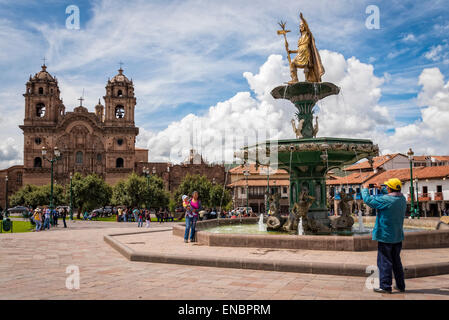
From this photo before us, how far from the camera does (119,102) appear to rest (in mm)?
67312

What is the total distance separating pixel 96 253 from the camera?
9102 mm

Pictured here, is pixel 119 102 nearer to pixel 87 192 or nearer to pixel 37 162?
pixel 37 162

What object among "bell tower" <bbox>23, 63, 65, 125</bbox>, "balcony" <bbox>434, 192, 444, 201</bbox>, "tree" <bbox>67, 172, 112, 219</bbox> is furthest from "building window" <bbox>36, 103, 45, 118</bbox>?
"balcony" <bbox>434, 192, 444, 201</bbox>

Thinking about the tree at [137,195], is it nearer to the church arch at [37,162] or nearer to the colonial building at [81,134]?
the colonial building at [81,134]

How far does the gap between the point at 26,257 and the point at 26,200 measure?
53.2 m

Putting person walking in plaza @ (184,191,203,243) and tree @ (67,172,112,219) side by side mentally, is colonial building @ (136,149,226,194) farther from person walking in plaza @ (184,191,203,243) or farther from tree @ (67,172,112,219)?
person walking in plaza @ (184,191,203,243)

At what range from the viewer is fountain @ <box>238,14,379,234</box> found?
10.1 m

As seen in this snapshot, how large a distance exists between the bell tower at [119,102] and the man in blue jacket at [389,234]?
214 ft

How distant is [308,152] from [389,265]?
5.63 metres

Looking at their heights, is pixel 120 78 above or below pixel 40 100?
above

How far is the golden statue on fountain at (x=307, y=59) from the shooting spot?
462 inches

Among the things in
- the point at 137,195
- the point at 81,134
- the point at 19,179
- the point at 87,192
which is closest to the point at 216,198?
the point at 137,195

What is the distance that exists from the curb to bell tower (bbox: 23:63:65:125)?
2617 inches
